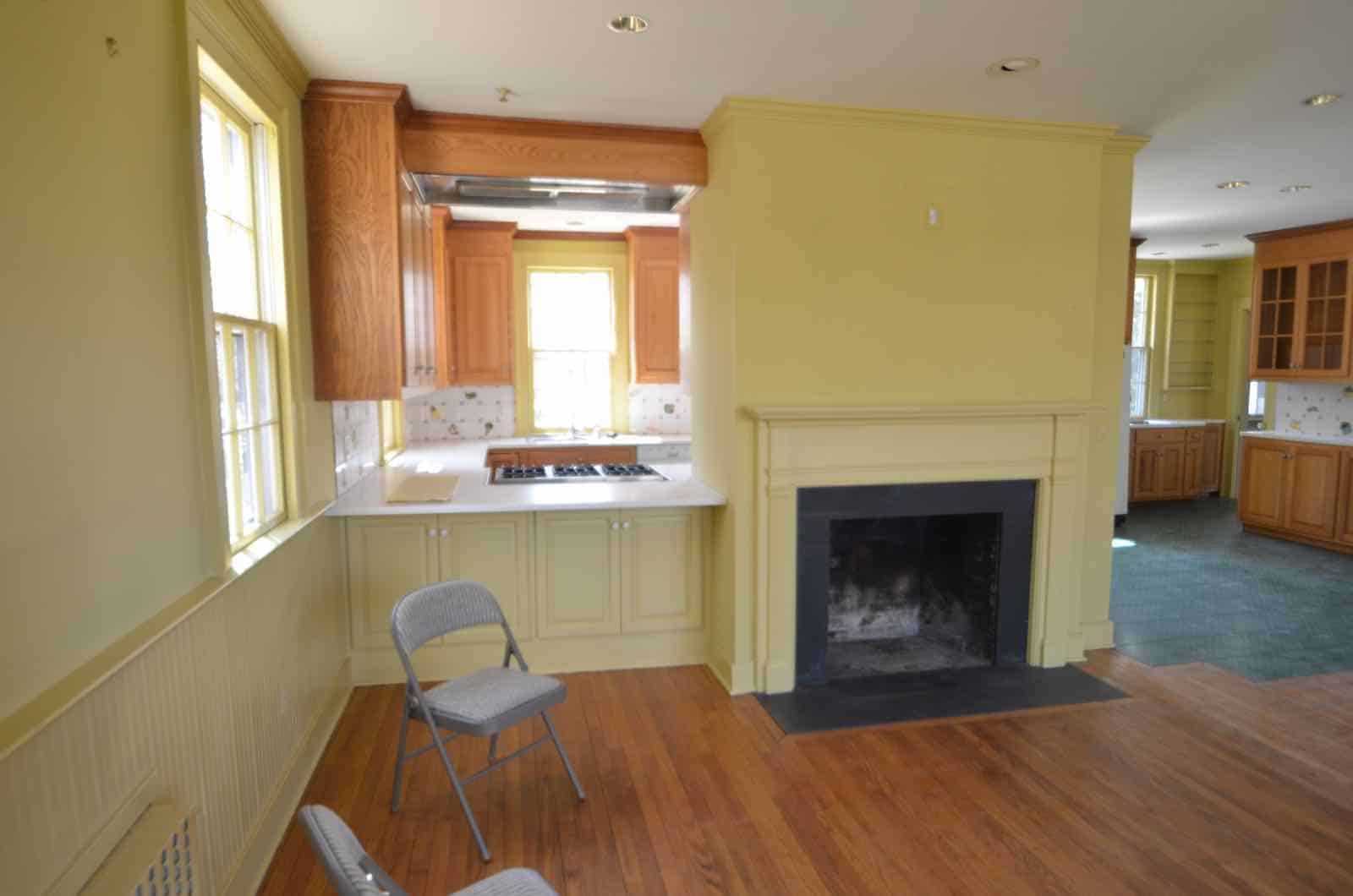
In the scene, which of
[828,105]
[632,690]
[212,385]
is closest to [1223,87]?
[828,105]

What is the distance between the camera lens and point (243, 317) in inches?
103

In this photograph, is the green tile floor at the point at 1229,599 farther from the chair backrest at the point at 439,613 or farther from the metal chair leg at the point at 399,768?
the metal chair leg at the point at 399,768

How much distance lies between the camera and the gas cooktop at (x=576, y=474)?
13.9ft

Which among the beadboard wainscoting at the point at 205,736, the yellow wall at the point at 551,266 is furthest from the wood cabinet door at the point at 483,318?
the beadboard wainscoting at the point at 205,736

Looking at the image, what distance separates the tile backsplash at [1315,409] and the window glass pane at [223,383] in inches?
327

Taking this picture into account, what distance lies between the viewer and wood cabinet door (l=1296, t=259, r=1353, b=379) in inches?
252

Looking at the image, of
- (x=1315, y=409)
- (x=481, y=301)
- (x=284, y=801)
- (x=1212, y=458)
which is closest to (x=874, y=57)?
(x=284, y=801)

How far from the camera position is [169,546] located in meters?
1.89

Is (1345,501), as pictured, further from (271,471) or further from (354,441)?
(271,471)

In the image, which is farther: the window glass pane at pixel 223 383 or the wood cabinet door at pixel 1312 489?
the wood cabinet door at pixel 1312 489

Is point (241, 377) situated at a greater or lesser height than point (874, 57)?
lesser

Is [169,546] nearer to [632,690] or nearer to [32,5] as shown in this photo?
[32,5]

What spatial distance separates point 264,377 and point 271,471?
0.34 m

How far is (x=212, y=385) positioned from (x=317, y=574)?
1.31m
